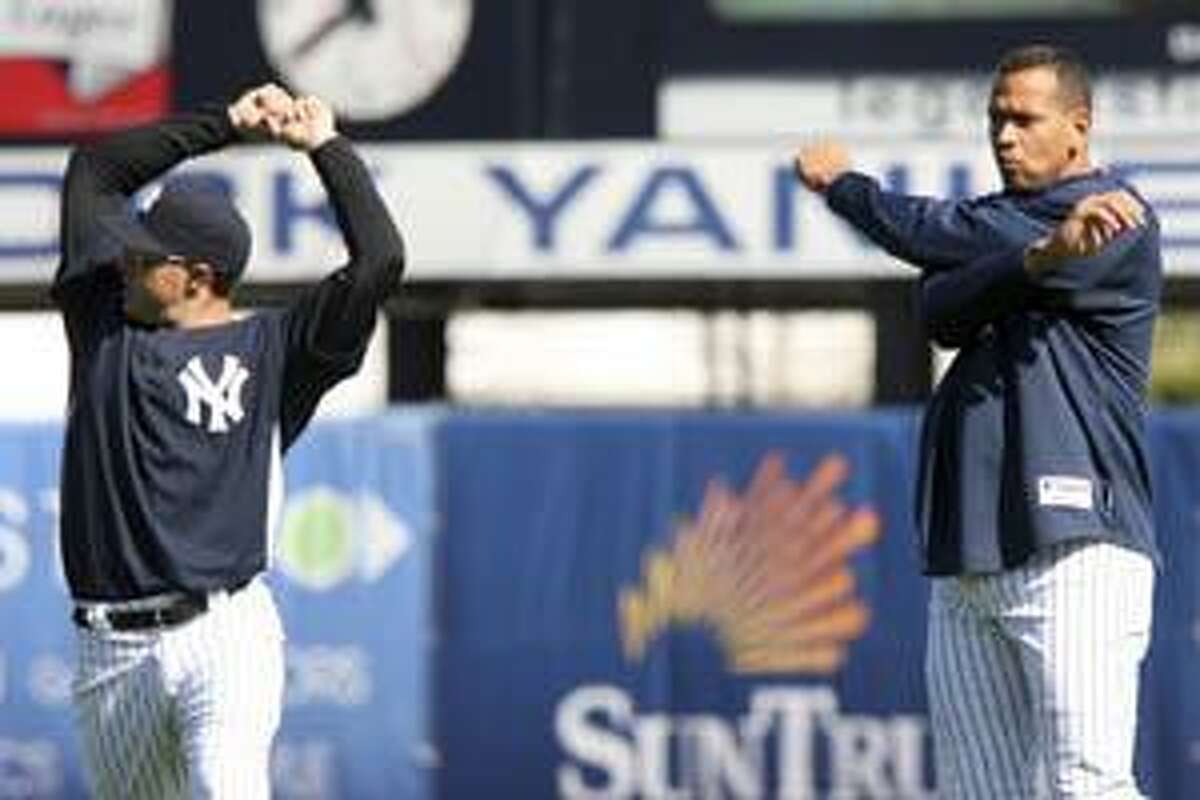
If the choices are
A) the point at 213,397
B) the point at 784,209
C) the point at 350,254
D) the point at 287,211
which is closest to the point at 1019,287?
the point at 350,254

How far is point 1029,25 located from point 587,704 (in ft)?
9.30

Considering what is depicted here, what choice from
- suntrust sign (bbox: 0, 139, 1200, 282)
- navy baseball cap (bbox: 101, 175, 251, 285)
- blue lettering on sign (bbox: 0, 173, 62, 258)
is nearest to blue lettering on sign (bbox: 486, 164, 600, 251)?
suntrust sign (bbox: 0, 139, 1200, 282)

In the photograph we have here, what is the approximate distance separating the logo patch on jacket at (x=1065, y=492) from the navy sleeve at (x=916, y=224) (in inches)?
15.4

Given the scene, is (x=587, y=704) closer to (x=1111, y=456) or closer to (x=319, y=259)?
(x=319, y=259)

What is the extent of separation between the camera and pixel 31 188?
476 inches

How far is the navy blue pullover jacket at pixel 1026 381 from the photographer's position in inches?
237

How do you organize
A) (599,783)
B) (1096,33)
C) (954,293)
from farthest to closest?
(1096,33) → (599,783) → (954,293)

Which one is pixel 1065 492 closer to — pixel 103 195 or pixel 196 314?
pixel 196 314

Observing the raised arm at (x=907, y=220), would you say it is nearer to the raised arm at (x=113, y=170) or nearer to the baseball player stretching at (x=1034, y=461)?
the baseball player stretching at (x=1034, y=461)

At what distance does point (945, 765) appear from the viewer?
6.20m

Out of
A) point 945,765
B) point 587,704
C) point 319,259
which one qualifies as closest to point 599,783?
point 587,704

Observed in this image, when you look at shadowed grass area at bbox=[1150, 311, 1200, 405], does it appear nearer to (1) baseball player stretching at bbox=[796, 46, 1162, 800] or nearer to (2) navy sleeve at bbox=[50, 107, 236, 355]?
(1) baseball player stretching at bbox=[796, 46, 1162, 800]

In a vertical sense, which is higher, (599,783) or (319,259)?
(319,259)

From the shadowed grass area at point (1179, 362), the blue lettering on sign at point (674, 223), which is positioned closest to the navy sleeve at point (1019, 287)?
the blue lettering on sign at point (674, 223)
